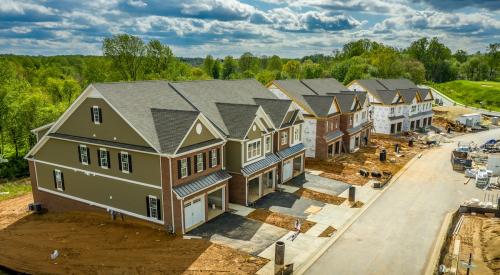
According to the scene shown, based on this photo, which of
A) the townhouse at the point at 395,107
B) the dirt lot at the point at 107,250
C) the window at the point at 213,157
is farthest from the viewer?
the townhouse at the point at 395,107

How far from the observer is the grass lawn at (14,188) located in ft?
117

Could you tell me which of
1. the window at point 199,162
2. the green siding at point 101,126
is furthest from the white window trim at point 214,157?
the green siding at point 101,126

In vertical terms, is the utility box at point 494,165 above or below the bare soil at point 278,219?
above

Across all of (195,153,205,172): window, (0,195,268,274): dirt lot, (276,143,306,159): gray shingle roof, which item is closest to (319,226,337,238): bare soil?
(0,195,268,274): dirt lot

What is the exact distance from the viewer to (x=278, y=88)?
155 ft

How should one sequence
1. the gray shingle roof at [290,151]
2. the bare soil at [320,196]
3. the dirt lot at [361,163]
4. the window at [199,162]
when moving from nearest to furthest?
1. the window at [199,162]
2. the bare soil at [320,196]
3. the gray shingle roof at [290,151]
4. the dirt lot at [361,163]

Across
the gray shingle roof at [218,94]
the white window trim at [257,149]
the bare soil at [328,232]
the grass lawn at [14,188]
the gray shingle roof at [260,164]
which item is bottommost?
the grass lawn at [14,188]

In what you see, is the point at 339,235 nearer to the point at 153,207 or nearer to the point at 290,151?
the point at 290,151

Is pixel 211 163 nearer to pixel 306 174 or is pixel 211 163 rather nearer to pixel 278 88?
pixel 306 174

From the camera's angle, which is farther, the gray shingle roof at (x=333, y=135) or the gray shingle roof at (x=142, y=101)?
the gray shingle roof at (x=333, y=135)

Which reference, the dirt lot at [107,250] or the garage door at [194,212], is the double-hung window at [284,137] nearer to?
the garage door at [194,212]

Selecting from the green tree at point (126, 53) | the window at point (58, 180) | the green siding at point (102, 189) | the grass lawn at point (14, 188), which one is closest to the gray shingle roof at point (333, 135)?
the green siding at point (102, 189)

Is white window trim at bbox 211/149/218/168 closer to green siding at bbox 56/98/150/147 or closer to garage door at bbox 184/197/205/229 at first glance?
garage door at bbox 184/197/205/229

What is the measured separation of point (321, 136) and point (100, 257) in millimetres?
29501
